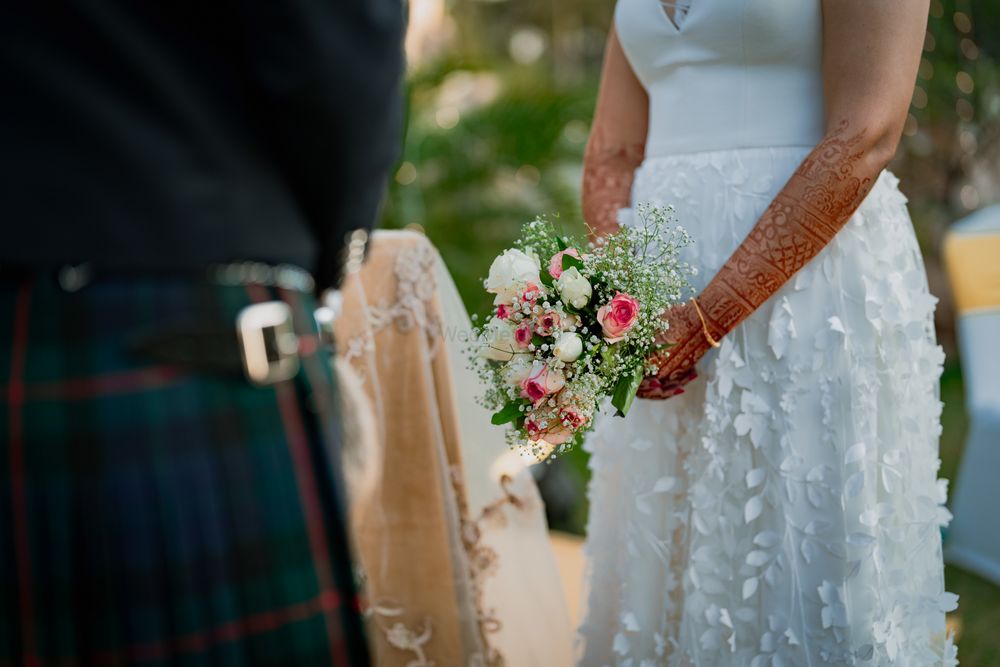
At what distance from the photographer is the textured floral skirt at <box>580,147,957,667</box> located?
61.0 inches

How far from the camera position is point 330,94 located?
38.0 inches

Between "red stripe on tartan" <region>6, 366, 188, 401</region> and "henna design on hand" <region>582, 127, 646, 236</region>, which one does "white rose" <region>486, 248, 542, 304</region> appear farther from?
"red stripe on tartan" <region>6, 366, 188, 401</region>

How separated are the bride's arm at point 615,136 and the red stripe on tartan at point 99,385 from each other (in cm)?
121

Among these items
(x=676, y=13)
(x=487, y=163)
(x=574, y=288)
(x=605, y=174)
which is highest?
(x=487, y=163)

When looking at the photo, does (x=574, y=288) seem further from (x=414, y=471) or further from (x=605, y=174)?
(x=414, y=471)

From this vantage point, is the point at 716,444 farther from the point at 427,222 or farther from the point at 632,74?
the point at 427,222

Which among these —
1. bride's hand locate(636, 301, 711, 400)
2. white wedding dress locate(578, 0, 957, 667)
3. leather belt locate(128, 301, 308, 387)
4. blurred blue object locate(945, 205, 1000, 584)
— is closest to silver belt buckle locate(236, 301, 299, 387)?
leather belt locate(128, 301, 308, 387)

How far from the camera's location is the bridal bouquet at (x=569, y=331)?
1430mm

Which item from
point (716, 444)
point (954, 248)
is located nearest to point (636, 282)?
point (716, 444)

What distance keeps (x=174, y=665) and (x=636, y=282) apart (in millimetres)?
919

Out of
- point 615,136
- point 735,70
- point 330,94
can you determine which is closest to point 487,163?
point 615,136

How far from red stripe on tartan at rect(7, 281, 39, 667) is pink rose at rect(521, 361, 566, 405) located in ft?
2.48

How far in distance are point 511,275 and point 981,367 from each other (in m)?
2.51

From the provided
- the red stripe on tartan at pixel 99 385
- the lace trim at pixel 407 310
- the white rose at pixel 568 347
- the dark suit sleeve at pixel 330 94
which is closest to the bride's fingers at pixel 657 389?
the white rose at pixel 568 347
